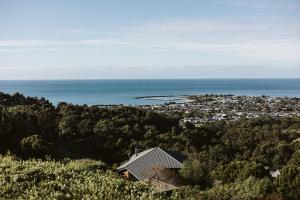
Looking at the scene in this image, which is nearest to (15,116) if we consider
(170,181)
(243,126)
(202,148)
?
(202,148)

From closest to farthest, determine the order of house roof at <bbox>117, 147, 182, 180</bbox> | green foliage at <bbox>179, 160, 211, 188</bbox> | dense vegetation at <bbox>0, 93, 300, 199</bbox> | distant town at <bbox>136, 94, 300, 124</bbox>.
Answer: dense vegetation at <bbox>0, 93, 300, 199</bbox> → green foliage at <bbox>179, 160, 211, 188</bbox> → house roof at <bbox>117, 147, 182, 180</bbox> → distant town at <bbox>136, 94, 300, 124</bbox>

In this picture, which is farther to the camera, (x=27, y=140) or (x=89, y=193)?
(x=27, y=140)

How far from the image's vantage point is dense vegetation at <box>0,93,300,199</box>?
8.15 m

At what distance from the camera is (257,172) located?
24.8 m

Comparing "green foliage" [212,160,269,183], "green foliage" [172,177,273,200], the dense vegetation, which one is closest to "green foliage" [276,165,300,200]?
the dense vegetation

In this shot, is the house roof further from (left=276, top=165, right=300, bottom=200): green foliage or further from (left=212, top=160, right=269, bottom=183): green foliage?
(left=276, top=165, right=300, bottom=200): green foliage

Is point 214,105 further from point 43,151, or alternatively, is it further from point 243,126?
point 43,151

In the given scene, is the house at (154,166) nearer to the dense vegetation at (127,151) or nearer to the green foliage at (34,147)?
the dense vegetation at (127,151)

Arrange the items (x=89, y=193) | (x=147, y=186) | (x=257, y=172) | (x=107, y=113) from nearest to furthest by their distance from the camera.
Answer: (x=89, y=193) < (x=147, y=186) < (x=257, y=172) < (x=107, y=113)

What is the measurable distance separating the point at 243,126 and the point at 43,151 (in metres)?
32.9

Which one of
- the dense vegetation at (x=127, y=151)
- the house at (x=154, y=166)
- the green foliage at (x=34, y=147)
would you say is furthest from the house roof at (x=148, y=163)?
the green foliage at (x=34, y=147)

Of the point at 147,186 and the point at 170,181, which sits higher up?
the point at 147,186

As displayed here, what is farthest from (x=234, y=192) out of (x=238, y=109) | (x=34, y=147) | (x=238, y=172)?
(x=238, y=109)

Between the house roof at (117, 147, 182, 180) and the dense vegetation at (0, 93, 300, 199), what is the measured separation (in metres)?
1.22
